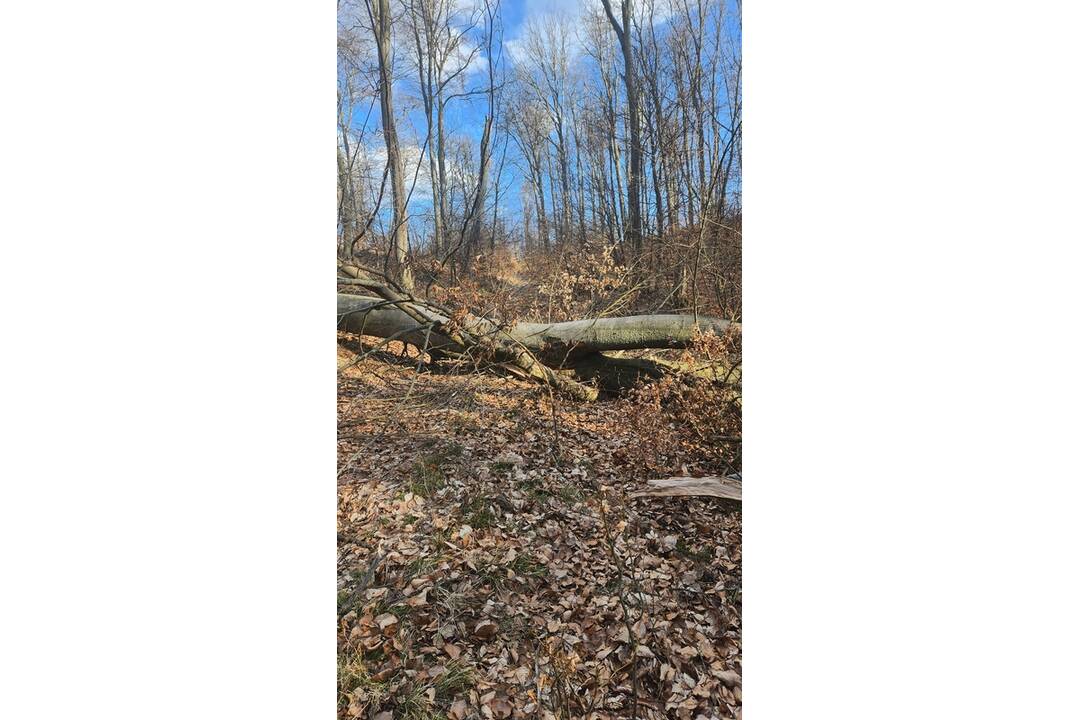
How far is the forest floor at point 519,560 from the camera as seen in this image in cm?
260

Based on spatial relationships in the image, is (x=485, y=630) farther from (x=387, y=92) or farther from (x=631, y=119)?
(x=387, y=92)

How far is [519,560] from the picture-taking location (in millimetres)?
2711

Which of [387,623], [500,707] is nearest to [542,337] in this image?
[387,623]

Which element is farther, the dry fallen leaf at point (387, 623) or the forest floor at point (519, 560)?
the dry fallen leaf at point (387, 623)

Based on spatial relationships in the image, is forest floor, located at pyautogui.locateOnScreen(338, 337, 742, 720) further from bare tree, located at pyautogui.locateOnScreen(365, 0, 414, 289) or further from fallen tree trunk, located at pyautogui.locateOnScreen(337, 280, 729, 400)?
bare tree, located at pyautogui.locateOnScreen(365, 0, 414, 289)

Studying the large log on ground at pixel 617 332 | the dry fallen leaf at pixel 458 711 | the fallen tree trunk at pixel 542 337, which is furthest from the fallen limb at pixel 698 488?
the dry fallen leaf at pixel 458 711

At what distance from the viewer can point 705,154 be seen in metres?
2.69

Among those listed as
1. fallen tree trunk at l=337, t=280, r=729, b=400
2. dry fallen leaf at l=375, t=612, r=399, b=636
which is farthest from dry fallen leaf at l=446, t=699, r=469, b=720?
fallen tree trunk at l=337, t=280, r=729, b=400

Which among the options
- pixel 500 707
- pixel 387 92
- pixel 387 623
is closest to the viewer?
pixel 500 707

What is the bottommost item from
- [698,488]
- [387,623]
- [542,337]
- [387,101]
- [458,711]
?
[458,711]

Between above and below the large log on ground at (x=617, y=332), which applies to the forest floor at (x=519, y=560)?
below

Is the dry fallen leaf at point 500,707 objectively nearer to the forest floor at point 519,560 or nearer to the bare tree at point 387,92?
the forest floor at point 519,560

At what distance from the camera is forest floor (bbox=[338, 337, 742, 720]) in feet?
8.54
